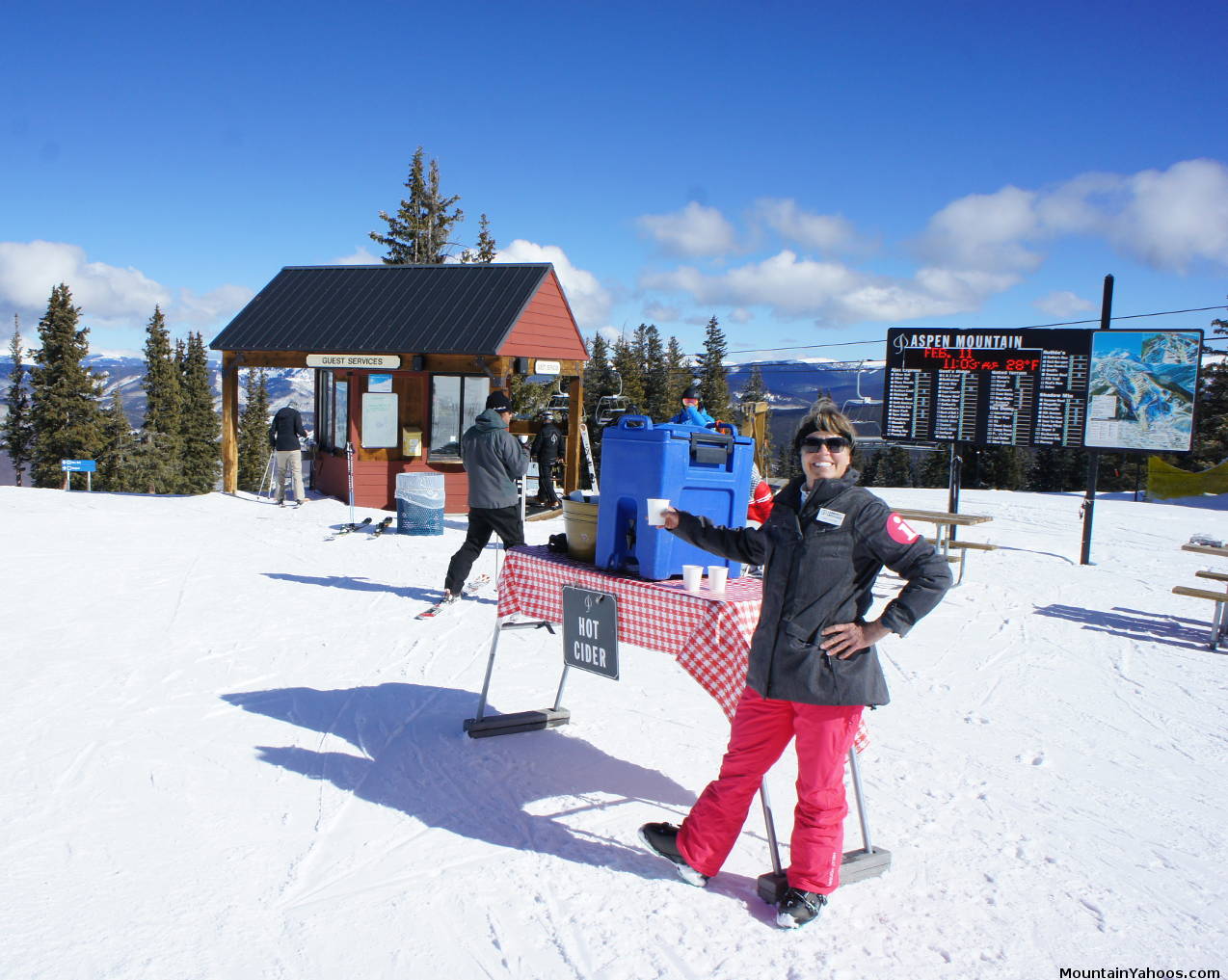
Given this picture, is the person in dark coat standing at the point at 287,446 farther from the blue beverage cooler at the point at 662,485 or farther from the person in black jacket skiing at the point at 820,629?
the person in black jacket skiing at the point at 820,629

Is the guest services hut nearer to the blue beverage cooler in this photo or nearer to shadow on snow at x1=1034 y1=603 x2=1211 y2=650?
shadow on snow at x1=1034 y1=603 x2=1211 y2=650

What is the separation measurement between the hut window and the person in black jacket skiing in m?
12.7

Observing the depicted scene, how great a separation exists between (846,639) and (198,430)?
72752 millimetres

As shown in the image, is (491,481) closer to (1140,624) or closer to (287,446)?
(1140,624)

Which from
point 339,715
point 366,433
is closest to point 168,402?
point 366,433

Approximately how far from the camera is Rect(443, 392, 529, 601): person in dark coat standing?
25.5ft

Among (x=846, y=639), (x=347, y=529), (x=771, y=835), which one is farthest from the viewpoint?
(x=347, y=529)

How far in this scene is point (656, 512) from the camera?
12.3 feet

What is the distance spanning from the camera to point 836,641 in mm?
3111

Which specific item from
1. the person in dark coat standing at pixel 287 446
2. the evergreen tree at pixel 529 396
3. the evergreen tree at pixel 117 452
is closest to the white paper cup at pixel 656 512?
the person in dark coat standing at pixel 287 446

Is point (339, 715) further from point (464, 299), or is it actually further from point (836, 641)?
point (464, 299)

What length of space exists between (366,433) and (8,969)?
12959 millimetres

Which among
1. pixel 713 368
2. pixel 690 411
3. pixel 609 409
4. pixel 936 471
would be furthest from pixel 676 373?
pixel 690 411

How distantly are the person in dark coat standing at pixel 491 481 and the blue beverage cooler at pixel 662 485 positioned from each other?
3598 millimetres
